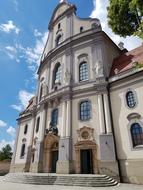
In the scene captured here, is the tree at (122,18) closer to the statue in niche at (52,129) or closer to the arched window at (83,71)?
the arched window at (83,71)

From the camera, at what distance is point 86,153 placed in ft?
59.7

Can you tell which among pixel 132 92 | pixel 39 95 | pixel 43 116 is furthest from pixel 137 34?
pixel 39 95

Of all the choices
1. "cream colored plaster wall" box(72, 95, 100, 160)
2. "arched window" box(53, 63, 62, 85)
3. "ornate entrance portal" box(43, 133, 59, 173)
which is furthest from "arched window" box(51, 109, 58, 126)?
"arched window" box(53, 63, 62, 85)

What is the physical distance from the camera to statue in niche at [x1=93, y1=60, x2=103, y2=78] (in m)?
20.1

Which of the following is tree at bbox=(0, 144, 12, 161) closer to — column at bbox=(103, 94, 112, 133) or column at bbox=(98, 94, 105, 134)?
column at bbox=(98, 94, 105, 134)

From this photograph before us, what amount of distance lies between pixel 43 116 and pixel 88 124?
6946 mm

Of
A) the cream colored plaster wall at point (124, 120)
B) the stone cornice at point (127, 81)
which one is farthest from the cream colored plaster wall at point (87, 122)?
the stone cornice at point (127, 81)

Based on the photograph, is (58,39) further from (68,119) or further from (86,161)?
(86,161)

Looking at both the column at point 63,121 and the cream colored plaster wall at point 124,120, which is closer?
the cream colored plaster wall at point 124,120

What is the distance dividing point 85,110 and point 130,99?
16.5ft

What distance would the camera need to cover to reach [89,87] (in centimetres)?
2008

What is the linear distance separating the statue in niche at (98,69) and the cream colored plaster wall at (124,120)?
2.90 metres

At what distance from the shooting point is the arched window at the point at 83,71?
2189 centimetres

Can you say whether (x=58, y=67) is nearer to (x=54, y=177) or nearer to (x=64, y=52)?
(x=64, y=52)
